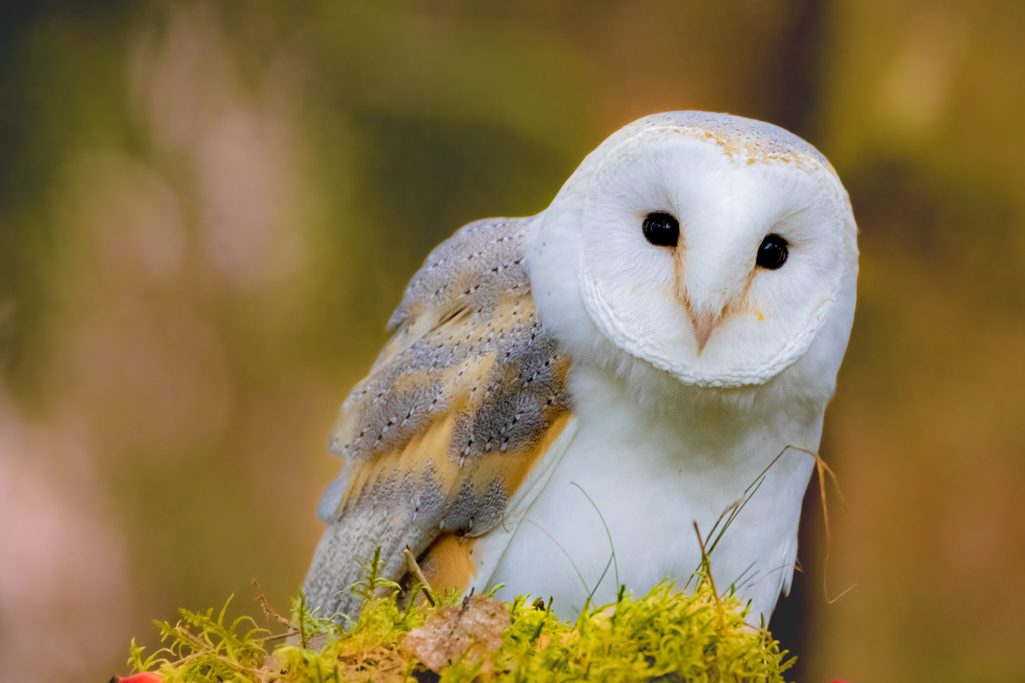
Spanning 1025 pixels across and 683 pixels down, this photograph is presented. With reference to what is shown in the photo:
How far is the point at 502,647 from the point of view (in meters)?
0.78

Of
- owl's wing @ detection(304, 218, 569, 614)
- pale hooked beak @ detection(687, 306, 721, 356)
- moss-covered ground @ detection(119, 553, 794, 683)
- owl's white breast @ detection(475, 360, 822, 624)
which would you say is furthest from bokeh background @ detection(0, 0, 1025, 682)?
moss-covered ground @ detection(119, 553, 794, 683)

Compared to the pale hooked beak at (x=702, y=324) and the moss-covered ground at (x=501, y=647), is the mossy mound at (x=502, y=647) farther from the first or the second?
the pale hooked beak at (x=702, y=324)

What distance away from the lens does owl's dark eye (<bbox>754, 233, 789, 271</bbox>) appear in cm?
106

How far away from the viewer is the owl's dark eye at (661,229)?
1.06 metres

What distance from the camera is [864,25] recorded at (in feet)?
7.03

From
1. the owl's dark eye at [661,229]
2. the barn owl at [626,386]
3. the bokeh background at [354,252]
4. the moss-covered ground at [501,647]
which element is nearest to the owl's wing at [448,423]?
the barn owl at [626,386]

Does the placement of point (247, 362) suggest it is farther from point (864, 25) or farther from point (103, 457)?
point (864, 25)

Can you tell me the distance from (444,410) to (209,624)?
48 centimetres

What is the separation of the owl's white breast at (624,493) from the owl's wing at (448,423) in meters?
0.04

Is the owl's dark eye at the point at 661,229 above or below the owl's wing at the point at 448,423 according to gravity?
above

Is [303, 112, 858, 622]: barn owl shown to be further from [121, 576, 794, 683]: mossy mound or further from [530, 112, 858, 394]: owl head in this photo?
[121, 576, 794, 683]: mossy mound

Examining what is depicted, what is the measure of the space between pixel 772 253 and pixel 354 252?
4.47ft

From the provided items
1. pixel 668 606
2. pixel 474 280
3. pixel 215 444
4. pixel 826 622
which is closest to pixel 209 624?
pixel 668 606

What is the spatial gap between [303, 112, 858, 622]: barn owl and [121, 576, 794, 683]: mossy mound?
0.64 ft
